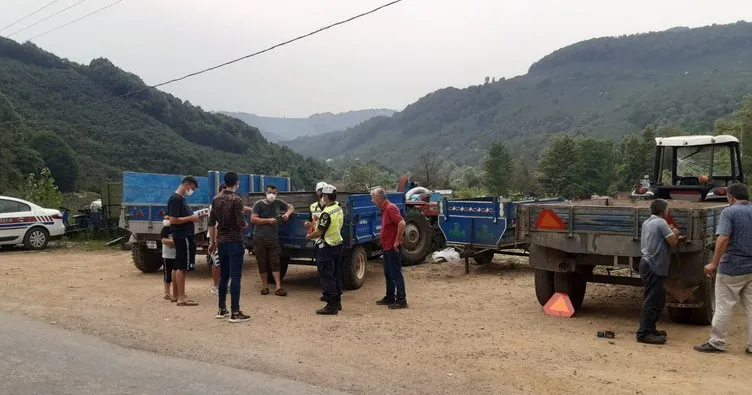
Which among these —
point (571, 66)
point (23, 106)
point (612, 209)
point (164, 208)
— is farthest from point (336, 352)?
point (571, 66)

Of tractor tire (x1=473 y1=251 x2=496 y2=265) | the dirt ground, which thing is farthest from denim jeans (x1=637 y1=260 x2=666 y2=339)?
tractor tire (x1=473 y1=251 x2=496 y2=265)

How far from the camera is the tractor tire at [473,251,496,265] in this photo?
12.4m

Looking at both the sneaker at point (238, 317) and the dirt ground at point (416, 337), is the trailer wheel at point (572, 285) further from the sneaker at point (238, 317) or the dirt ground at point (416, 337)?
the sneaker at point (238, 317)

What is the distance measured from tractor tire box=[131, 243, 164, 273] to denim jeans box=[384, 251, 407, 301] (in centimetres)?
527

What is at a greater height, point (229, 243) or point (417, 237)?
point (229, 243)

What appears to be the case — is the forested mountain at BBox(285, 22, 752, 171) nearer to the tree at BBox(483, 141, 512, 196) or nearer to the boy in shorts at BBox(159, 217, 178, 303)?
the tree at BBox(483, 141, 512, 196)

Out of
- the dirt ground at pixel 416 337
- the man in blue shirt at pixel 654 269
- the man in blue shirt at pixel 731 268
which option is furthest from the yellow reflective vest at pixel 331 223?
the man in blue shirt at pixel 731 268

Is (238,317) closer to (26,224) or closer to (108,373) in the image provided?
(108,373)

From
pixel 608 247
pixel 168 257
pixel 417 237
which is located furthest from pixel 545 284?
pixel 417 237

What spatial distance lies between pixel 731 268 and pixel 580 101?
145050 mm

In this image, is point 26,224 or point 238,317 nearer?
point 238,317

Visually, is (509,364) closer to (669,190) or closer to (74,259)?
(669,190)

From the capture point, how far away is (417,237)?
1332cm

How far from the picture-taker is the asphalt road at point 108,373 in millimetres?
4699
